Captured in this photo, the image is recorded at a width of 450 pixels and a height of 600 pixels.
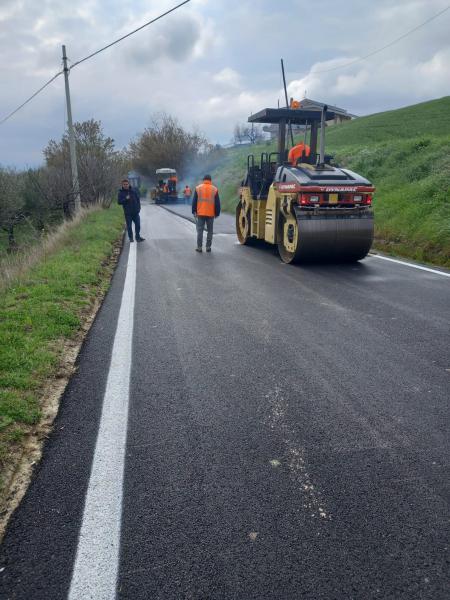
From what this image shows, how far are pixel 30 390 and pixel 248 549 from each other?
2.24m

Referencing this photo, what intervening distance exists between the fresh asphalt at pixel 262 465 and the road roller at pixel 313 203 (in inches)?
131

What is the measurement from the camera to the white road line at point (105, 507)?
6.63 feet

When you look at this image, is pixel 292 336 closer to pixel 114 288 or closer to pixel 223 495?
pixel 223 495

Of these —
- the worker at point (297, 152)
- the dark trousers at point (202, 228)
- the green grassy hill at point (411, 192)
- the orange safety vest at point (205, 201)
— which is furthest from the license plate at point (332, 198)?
the orange safety vest at point (205, 201)

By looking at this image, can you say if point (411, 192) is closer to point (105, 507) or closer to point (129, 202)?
point (129, 202)

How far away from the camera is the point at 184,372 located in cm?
411

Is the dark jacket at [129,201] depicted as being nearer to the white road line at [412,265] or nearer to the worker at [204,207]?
the worker at [204,207]

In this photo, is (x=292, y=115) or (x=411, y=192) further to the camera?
(x=411, y=192)

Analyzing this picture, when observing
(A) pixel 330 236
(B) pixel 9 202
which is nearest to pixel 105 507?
(A) pixel 330 236

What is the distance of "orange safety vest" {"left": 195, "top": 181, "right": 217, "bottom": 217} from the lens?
37.4ft

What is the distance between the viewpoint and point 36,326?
16.9 ft

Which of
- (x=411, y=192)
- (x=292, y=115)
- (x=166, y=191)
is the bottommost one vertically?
(x=411, y=192)

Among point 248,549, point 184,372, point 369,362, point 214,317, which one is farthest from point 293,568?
point 214,317

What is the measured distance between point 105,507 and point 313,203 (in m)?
7.07
